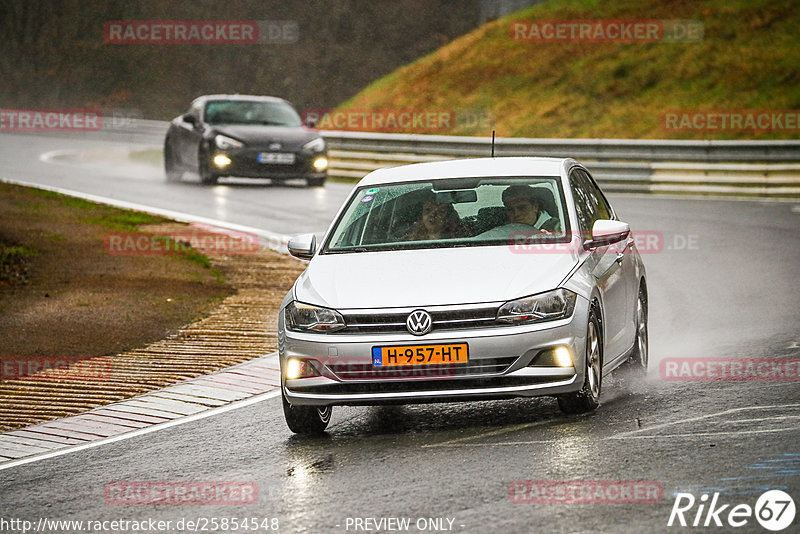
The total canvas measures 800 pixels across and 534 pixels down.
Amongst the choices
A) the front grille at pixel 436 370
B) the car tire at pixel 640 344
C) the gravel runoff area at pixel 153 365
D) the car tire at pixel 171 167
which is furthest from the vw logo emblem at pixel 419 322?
the car tire at pixel 171 167

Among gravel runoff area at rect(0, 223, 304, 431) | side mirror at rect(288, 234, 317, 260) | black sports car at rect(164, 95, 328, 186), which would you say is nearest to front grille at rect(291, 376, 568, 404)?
side mirror at rect(288, 234, 317, 260)

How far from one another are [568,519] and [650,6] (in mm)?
31966

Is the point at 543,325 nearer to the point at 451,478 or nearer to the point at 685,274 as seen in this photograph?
the point at 451,478

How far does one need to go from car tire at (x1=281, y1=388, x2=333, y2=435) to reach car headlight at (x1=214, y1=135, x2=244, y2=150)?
56.1 feet

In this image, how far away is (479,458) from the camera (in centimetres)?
737

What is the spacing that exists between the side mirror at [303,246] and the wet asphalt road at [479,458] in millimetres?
1063

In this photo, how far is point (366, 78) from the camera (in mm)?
52938

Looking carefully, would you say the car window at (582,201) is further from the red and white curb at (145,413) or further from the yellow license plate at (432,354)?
the red and white curb at (145,413)

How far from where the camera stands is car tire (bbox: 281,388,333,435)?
831 centimetres

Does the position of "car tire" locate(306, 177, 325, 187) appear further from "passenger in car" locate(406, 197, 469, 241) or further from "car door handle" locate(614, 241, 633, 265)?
"passenger in car" locate(406, 197, 469, 241)

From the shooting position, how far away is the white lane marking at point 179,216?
1830 cm

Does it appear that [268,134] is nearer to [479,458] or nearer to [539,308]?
[539,308]

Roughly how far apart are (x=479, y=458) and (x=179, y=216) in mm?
14346

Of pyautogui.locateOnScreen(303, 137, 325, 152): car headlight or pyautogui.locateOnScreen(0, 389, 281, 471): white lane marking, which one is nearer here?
pyautogui.locateOnScreen(0, 389, 281, 471): white lane marking
